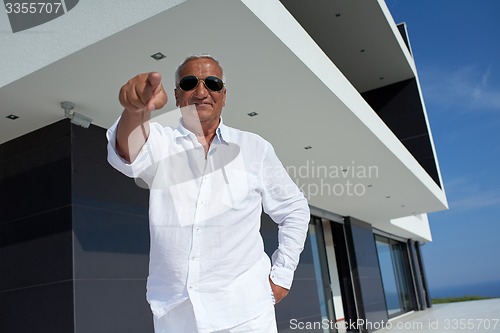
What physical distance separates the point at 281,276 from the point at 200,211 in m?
0.36

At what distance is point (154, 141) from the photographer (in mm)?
1005

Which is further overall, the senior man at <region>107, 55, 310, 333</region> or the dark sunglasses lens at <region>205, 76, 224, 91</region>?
the dark sunglasses lens at <region>205, 76, 224, 91</region>

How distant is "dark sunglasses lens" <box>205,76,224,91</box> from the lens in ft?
3.59

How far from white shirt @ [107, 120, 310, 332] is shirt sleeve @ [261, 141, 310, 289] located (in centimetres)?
8

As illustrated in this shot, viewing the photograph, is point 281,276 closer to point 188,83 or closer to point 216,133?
point 216,133

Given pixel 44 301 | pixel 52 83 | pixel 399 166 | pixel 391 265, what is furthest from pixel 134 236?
pixel 391 265

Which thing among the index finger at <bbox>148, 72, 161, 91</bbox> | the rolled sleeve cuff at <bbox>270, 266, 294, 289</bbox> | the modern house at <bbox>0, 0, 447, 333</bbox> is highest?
the modern house at <bbox>0, 0, 447, 333</bbox>

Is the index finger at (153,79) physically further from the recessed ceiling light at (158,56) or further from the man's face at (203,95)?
the recessed ceiling light at (158,56)

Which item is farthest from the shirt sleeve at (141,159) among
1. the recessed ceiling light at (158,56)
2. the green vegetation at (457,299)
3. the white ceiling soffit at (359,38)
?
the green vegetation at (457,299)

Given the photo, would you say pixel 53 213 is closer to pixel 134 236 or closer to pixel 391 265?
pixel 134 236

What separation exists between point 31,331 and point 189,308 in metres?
3.22

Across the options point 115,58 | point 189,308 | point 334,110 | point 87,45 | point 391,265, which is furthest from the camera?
point 391,265

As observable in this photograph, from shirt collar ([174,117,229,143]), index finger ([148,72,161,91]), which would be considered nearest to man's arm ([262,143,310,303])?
shirt collar ([174,117,229,143])

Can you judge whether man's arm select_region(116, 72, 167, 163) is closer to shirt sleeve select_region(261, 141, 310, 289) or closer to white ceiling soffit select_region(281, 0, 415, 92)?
shirt sleeve select_region(261, 141, 310, 289)
